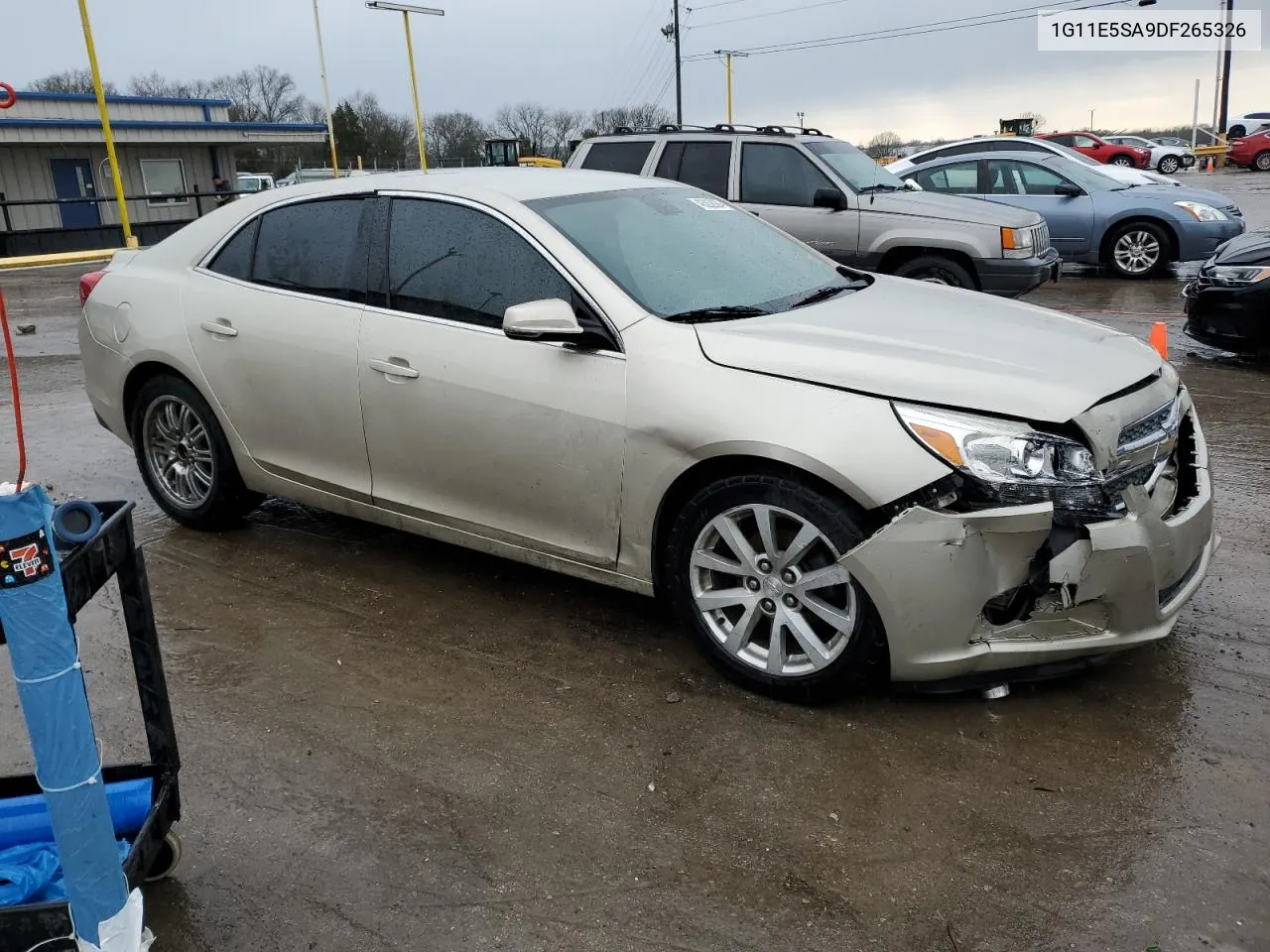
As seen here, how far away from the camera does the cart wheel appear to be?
2.68m

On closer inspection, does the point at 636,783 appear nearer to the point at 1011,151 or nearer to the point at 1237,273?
the point at 1237,273

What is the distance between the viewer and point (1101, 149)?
29797 mm

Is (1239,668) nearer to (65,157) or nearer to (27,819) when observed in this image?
(27,819)

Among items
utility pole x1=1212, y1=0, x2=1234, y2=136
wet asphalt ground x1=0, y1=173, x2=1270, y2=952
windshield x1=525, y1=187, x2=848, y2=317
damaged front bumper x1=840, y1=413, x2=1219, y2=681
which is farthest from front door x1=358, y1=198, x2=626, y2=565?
utility pole x1=1212, y1=0, x2=1234, y2=136

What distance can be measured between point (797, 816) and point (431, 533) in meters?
2.00

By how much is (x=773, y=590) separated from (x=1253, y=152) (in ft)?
130

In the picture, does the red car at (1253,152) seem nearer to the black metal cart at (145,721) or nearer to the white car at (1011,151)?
the white car at (1011,151)

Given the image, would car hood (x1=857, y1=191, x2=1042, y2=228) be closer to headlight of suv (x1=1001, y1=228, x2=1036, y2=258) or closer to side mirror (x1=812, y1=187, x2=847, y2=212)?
headlight of suv (x1=1001, y1=228, x2=1036, y2=258)

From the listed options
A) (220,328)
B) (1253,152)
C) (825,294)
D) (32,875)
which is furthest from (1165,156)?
(32,875)

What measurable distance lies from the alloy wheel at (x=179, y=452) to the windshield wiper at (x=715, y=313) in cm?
248

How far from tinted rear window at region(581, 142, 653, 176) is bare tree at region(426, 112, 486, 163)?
154ft

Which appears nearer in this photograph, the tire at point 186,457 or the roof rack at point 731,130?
the tire at point 186,457

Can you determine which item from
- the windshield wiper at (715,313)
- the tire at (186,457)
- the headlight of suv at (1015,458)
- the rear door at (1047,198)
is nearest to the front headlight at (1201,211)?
the rear door at (1047,198)

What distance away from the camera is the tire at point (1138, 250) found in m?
12.6
